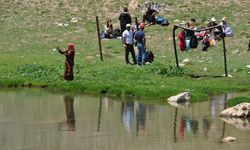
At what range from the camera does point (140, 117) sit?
67.7 feet

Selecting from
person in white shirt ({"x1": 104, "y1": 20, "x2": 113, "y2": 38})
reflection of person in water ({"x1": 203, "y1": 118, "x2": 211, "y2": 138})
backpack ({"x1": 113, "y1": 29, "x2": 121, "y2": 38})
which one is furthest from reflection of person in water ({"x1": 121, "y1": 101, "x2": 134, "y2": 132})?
backpack ({"x1": 113, "y1": 29, "x2": 121, "y2": 38})

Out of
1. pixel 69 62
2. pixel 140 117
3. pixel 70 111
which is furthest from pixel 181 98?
pixel 69 62

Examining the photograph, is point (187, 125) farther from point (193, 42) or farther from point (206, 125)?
point (193, 42)

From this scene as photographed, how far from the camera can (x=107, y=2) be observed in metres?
48.7

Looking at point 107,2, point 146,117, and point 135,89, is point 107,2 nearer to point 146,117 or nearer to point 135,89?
point 135,89

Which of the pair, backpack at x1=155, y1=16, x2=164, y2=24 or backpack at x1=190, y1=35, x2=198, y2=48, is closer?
backpack at x1=190, y1=35, x2=198, y2=48

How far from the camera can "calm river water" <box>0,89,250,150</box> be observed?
55.1 feet

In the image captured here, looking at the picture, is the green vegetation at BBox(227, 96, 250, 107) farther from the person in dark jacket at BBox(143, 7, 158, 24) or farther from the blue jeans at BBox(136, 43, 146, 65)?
the person in dark jacket at BBox(143, 7, 158, 24)

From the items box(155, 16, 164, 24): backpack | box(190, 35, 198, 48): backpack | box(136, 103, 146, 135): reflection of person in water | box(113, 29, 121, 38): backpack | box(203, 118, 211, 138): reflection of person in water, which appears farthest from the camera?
box(155, 16, 164, 24): backpack

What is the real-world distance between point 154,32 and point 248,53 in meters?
7.33

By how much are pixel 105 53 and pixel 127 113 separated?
15895 mm

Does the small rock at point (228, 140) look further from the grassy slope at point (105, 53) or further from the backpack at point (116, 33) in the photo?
the backpack at point (116, 33)

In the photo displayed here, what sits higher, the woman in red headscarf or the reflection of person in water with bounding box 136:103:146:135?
the woman in red headscarf

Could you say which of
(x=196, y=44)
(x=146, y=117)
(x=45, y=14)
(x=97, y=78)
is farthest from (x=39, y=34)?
(x=146, y=117)
